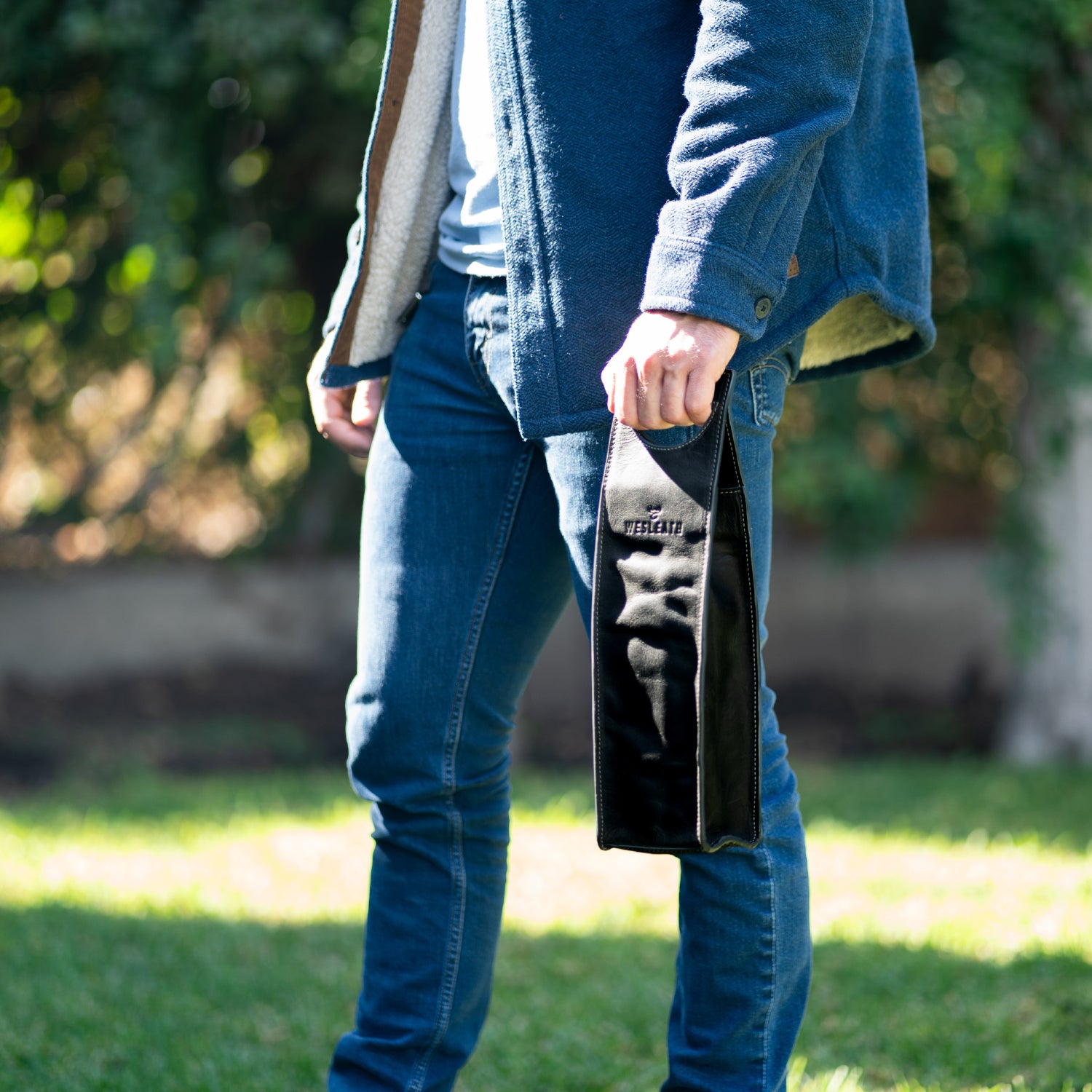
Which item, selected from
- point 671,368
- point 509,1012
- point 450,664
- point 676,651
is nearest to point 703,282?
point 671,368

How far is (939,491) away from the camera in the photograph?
709 centimetres

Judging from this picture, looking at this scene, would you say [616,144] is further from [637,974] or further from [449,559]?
[637,974]

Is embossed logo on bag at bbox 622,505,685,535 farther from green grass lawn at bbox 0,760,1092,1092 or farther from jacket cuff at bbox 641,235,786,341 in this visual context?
green grass lawn at bbox 0,760,1092,1092

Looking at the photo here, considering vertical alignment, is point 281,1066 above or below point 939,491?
below

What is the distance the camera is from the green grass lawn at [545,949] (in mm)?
2291

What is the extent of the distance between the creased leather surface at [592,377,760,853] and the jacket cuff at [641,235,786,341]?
0.30 feet

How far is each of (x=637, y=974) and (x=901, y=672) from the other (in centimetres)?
472

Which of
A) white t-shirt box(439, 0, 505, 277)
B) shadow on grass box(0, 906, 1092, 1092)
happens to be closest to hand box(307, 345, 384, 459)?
white t-shirt box(439, 0, 505, 277)

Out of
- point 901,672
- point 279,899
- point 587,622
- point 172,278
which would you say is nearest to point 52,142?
point 172,278

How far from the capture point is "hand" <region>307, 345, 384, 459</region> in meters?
1.94

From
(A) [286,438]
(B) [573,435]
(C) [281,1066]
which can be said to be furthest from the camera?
(A) [286,438]

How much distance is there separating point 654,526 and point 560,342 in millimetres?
255

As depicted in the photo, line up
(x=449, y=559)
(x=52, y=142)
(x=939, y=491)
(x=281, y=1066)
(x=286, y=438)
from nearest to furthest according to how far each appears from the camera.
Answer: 1. (x=449, y=559)
2. (x=281, y=1066)
3. (x=52, y=142)
4. (x=286, y=438)
5. (x=939, y=491)

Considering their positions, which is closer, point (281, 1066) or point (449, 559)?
point (449, 559)
